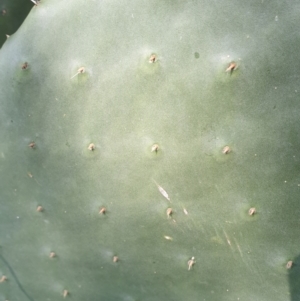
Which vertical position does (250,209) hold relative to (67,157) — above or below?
below

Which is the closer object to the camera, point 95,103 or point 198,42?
point 198,42

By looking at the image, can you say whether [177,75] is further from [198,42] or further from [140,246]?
[140,246]

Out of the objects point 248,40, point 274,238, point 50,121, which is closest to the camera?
point 248,40

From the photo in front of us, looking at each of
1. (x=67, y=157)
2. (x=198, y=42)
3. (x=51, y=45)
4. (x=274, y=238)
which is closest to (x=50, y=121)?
(x=67, y=157)

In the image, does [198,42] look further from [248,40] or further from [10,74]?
[10,74]

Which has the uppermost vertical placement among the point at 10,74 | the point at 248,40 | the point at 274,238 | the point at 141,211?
the point at 10,74

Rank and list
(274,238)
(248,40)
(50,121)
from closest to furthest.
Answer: (248,40) → (274,238) → (50,121)

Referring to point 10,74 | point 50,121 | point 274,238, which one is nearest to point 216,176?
point 274,238
